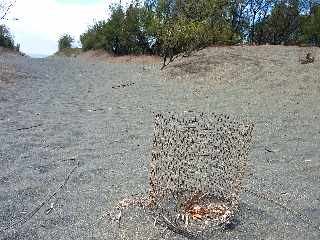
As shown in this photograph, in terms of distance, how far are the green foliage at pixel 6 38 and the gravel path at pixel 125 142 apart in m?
16.3

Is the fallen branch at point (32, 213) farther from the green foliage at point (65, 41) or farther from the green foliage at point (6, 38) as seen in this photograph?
the green foliage at point (65, 41)

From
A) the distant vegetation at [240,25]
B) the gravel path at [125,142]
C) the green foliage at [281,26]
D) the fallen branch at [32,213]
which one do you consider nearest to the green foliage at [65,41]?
the distant vegetation at [240,25]

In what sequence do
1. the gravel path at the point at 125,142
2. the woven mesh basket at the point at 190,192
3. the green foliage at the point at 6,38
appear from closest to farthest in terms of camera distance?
the woven mesh basket at the point at 190,192 → the gravel path at the point at 125,142 → the green foliage at the point at 6,38

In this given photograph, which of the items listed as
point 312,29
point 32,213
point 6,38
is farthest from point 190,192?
point 6,38

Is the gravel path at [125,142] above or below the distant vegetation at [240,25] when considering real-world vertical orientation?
below

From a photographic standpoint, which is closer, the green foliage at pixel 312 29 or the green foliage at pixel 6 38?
the green foliage at pixel 312 29

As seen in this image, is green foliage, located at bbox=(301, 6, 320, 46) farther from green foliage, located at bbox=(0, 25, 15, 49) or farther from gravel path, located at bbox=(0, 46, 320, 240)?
green foliage, located at bbox=(0, 25, 15, 49)

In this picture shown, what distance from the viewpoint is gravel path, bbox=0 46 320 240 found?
373cm

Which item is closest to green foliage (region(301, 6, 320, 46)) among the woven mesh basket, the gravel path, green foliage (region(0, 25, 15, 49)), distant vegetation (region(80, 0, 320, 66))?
distant vegetation (region(80, 0, 320, 66))

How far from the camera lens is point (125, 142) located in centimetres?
629

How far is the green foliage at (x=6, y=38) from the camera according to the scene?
29552mm

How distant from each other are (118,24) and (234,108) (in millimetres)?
21551

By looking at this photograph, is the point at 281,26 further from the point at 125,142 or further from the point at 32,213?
the point at 32,213

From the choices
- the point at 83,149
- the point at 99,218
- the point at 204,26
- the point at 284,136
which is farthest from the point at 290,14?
the point at 99,218
